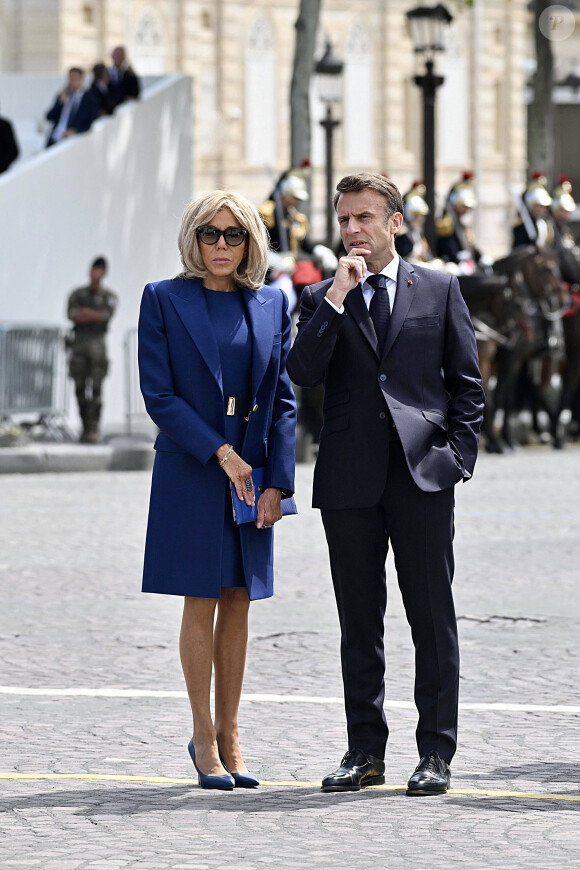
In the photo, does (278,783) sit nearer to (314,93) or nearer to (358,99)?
(314,93)

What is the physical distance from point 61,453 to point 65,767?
1269 centimetres

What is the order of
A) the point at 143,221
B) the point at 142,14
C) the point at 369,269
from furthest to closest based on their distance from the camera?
the point at 142,14 → the point at 143,221 → the point at 369,269

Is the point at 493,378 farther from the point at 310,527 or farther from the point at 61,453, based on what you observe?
the point at 310,527

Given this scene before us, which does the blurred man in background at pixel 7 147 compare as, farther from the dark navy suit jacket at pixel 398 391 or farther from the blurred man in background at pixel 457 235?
the dark navy suit jacket at pixel 398 391

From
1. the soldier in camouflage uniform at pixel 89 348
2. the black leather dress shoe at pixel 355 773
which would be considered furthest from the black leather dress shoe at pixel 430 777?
the soldier in camouflage uniform at pixel 89 348

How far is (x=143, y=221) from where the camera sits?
78.2 ft

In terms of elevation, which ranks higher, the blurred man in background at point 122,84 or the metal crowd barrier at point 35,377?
the blurred man in background at point 122,84

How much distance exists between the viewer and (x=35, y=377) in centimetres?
2047

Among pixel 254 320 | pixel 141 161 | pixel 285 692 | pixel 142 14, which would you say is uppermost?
pixel 142 14

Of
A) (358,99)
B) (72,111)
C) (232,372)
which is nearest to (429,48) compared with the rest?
(72,111)

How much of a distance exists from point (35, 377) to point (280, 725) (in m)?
13.7

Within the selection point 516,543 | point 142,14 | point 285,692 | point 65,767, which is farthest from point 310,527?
point 142,14

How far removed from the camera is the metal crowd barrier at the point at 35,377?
2003 centimetres

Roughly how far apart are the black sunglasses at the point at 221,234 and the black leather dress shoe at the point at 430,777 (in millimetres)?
1587
